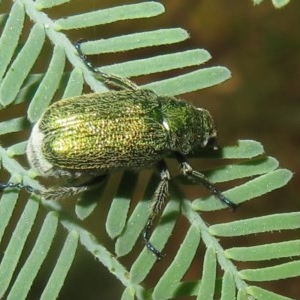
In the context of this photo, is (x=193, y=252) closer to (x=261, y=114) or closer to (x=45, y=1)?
(x=45, y=1)

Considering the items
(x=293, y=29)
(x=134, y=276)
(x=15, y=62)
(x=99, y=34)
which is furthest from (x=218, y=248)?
(x=293, y=29)

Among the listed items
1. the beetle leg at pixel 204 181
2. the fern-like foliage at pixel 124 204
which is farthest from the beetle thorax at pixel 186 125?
the fern-like foliage at pixel 124 204

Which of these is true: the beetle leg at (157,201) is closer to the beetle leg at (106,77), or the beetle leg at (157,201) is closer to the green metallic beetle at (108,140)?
the green metallic beetle at (108,140)

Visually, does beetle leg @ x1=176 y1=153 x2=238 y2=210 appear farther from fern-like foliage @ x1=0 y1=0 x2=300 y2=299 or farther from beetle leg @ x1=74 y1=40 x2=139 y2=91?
beetle leg @ x1=74 y1=40 x2=139 y2=91

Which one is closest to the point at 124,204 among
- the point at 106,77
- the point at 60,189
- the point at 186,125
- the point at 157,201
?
the point at 157,201

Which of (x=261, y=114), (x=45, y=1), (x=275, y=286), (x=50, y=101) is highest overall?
(x=45, y=1)

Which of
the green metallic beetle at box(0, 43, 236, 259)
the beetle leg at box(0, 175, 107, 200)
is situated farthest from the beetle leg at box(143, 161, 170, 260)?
the beetle leg at box(0, 175, 107, 200)
